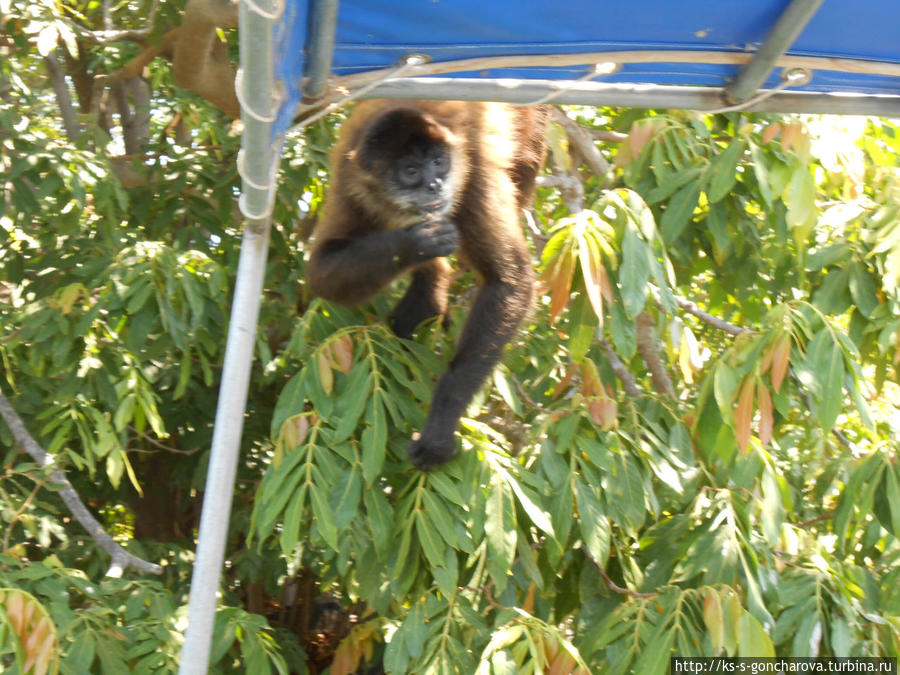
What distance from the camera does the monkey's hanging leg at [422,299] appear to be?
15.8 feet

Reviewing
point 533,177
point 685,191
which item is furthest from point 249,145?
point 533,177

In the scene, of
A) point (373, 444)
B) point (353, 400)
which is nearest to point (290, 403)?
point (353, 400)

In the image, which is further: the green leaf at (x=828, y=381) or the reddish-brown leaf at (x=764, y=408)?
the reddish-brown leaf at (x=764, y=408)

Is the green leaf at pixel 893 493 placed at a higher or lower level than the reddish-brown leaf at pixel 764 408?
lower

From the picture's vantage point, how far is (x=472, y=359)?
13.2ft

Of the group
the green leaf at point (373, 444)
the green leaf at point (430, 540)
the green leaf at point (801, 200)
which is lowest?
the green leaf at point (430, 540)

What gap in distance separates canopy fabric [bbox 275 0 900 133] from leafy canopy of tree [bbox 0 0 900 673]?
96 centimetres

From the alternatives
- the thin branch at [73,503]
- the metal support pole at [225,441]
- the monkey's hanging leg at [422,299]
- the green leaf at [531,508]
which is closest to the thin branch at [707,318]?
the monkey's hanging leg at [422,299]

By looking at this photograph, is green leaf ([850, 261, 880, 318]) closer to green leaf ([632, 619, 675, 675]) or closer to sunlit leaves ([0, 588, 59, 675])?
green leaf ([632, 619, 675, 675])

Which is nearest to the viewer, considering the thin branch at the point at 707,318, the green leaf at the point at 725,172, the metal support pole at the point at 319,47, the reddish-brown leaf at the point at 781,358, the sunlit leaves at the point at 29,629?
the metal support pole at the point at 319,47

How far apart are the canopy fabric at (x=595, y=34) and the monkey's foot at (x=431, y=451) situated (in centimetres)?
150

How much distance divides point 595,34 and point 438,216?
2.05 metres

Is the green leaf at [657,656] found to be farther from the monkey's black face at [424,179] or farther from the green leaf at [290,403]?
the monkey's black face at [424,179]

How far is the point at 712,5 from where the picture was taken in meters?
2.29
